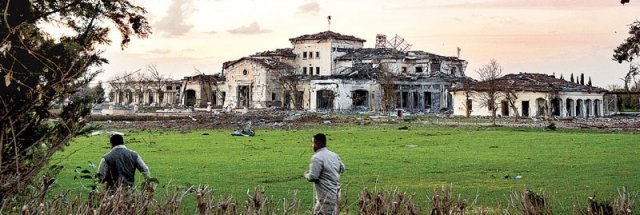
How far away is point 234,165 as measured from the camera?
2061cm

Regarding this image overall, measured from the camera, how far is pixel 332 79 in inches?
2955

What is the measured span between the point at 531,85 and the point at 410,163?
4626cm

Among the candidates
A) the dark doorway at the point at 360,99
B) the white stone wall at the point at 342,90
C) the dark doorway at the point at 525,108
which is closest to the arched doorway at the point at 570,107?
the dark doorway at the point at 525,108

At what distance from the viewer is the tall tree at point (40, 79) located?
8062 mm

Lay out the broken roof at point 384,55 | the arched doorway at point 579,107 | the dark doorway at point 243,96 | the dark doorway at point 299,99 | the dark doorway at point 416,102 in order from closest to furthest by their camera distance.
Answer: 1. the arched doorway at point 579,107
2. the dark doorway at point 299,99
3. the dark doorway at point 416,102
4. the broken roof at point 384,55
5. the dark doorway at point 243,96

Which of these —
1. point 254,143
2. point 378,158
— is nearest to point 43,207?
point 378,158

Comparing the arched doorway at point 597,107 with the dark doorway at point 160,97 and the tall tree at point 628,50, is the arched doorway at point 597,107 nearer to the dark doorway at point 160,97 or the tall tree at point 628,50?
the dark doorway at point 160,97

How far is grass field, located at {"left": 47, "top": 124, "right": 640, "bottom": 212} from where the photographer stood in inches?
605

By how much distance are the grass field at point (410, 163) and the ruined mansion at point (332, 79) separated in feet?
130

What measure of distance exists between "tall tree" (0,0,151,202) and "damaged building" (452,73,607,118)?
54476 millimetres

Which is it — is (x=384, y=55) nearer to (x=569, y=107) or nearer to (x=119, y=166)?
(x=569, y=107)

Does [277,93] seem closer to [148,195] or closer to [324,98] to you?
[324,98]

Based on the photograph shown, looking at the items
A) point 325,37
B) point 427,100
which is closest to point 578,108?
point 427,100

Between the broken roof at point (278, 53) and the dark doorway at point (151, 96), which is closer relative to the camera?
the broken roof at point (278, 53)
